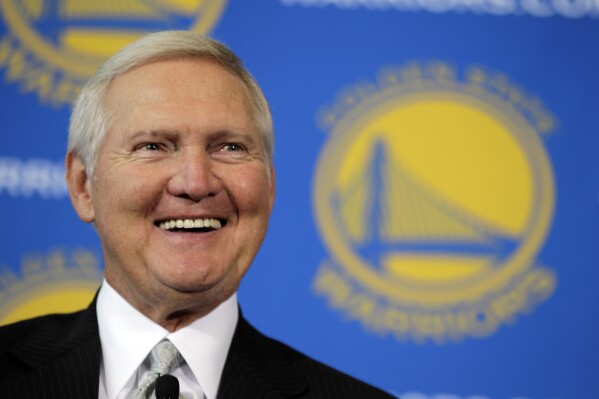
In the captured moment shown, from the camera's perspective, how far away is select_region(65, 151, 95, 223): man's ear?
1.51 m

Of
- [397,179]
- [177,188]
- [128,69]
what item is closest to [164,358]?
[177,188]

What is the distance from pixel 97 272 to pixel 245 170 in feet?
3.10

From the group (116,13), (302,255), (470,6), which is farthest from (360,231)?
(116,13)

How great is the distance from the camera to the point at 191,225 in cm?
141

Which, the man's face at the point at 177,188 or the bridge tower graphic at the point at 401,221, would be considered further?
the bridge tower graphic at the point at 401,221

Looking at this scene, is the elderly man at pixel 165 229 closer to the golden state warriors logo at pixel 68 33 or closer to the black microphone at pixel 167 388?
the black microphone at pixel 167 388

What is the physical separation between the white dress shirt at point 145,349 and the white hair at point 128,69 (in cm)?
25

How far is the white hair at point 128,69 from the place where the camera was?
147 cm

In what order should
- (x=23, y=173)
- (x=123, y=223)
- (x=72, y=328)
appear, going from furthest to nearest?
(x=23, y=173)
(x=72, y=328)
(x=123, y=223)

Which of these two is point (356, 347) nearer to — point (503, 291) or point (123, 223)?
point (503, 291)

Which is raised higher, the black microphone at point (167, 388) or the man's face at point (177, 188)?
the man's face at point (177, 188)

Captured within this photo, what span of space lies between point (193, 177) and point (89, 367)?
35 cm

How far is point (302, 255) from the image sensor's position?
2.27m

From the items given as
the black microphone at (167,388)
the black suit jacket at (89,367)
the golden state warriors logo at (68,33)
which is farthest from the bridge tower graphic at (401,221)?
the black microphone at (167,388)
